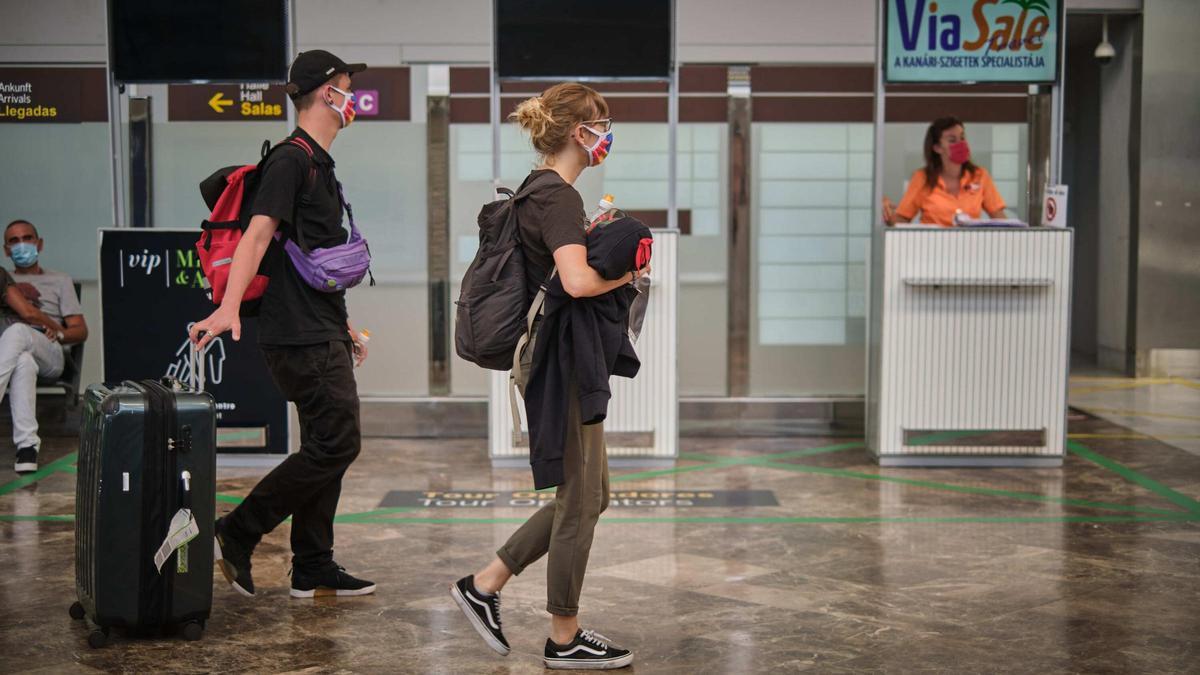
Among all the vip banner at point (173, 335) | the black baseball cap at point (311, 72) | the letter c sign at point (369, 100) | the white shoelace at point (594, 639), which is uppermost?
the letter c sign at point (369, 100)

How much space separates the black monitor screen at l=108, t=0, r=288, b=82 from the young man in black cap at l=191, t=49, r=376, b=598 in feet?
9.00

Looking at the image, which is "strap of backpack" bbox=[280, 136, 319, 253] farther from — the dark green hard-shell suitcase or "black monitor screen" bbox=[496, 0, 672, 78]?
"black monitor screen" bbox=[496, 0, 672, 78]

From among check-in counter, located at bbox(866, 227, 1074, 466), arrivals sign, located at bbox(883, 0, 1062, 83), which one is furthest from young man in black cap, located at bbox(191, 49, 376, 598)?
arrivals sign, located at bbox(883, 0, 1062, 83)

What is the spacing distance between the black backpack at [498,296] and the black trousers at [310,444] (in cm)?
78

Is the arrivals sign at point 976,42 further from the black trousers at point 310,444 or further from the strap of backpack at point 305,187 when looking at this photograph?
the black trousers at point 310,444

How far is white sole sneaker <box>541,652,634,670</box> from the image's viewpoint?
405 centimetres

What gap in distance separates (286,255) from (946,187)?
444 cm

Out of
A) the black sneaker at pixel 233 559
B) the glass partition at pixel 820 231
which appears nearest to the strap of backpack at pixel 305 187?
the black sneaker at pixel 233 559

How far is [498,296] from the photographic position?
392 cm

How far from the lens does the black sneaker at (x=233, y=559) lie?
4.72 meters

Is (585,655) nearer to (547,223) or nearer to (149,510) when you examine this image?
(547,223)

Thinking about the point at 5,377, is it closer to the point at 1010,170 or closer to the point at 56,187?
the point at 56,187

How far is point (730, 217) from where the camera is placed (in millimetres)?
8766

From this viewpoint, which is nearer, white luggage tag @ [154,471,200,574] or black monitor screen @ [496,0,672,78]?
white luggage tag @ [154,471,200,574]
